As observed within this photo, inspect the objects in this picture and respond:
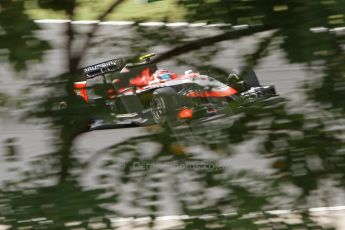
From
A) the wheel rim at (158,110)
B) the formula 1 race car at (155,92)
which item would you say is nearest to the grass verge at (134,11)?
the formula 1 race car at (155,92)

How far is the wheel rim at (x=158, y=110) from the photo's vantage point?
2.36 meters

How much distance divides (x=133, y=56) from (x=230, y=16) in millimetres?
399

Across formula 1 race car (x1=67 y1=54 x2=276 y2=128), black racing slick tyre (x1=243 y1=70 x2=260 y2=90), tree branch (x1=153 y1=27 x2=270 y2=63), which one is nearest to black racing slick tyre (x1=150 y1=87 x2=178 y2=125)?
formula 1 race car (x1=67 y1=54 x2=276 y2=128)

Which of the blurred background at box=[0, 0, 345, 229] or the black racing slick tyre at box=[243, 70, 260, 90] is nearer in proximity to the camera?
the blurred background at box=[0, 0, 345, 229]

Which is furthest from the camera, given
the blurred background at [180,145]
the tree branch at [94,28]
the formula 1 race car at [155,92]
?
the tree branch at [94,28]

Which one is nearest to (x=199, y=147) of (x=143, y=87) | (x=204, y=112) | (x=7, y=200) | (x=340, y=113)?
(x=204, y=112)

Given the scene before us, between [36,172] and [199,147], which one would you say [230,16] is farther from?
[36,172]

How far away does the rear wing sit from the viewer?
238 cm

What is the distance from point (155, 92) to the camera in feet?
8.05

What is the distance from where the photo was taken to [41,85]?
2336 mm

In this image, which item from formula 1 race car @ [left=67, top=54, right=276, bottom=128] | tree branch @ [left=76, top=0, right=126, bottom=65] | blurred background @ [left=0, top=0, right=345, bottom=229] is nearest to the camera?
blurred background @ [left=0, top=0, right=345, bottom=229]

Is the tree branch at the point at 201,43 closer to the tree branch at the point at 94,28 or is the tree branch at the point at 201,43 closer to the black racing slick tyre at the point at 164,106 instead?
the black racing slick tyre at the point at 164,106

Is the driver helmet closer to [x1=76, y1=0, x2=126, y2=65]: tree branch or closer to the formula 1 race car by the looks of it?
the formula 1 race car

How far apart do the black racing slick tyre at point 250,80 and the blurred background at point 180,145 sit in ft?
0.08
